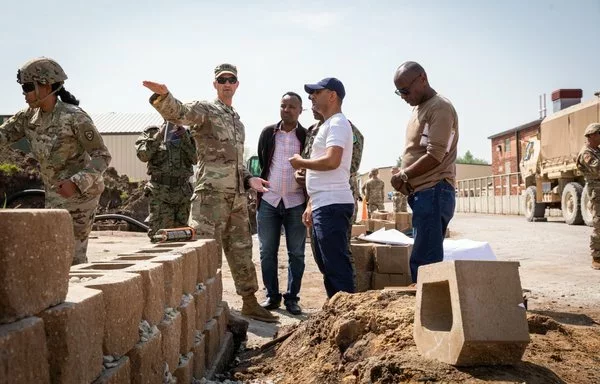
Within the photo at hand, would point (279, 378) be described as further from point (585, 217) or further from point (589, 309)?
point (585, 217)

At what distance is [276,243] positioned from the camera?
5812mm

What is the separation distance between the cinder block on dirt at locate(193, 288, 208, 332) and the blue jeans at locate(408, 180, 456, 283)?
1311 millimetres

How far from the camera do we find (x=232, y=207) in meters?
5.28

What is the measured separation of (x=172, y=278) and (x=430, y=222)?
5.66ft

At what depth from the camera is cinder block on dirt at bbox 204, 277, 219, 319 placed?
410 cm

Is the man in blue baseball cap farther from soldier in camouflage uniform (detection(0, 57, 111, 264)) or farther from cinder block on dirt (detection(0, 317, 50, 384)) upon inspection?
cinder block on dirt (detection(0, 317, 50, 384))

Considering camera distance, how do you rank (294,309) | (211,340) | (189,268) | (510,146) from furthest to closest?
(510,146)
(294,309)
(211,340)
(189,268)

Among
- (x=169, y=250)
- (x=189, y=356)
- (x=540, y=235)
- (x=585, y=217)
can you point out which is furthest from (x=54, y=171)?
(x=585, y=217)

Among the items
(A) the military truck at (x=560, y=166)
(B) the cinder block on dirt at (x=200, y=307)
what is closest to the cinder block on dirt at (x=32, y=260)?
(B) the cinder block on dirt at (x=200, y=307)

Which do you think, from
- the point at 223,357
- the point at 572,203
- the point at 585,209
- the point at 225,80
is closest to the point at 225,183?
the point at 225,80

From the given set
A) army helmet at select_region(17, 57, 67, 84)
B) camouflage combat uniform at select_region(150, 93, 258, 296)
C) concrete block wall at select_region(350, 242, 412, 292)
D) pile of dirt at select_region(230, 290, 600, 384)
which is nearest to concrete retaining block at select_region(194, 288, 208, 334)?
pile of dirt at select_region(230, 290, 600, 384)

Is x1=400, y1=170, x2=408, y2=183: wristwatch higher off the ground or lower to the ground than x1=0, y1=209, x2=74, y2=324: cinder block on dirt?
higher

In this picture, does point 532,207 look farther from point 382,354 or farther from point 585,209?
point 382,354

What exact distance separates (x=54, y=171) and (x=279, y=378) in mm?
2184
